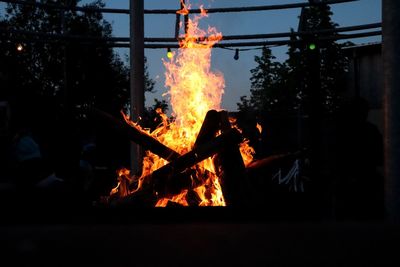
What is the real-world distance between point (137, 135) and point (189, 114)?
1482mm

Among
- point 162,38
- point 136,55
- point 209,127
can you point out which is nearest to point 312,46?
point 162,38

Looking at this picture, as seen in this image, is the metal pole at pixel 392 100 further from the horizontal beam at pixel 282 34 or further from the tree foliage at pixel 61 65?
the tree foliage at pixel 61 65

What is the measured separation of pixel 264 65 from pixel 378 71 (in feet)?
17.7

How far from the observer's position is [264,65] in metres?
26.7

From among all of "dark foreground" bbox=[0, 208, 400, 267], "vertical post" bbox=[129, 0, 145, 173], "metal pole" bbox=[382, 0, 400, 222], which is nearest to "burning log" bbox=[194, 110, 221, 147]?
"metal pole" bbox=[382, 0, 400, 222]

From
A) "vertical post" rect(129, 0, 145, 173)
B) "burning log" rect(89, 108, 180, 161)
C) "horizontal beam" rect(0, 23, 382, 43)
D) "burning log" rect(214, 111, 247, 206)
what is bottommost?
"burning log" rect(214, 111, 247, 206)

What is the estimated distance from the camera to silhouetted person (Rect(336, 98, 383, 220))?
5.23m

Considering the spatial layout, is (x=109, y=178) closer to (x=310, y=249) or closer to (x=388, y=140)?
(x=388, y=140)

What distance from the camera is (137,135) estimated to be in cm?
584

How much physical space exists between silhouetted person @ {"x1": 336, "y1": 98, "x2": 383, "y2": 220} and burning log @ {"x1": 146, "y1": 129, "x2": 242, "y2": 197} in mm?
1200

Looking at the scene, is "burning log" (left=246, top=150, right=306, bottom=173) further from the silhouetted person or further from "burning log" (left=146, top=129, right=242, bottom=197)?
"burning log" (left=146, top=129, right=242, bottom=197)

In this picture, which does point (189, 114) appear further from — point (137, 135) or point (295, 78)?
point (295, 78)

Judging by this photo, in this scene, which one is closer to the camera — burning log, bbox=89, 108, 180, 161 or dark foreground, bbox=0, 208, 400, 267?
dark foreground, bbox=0, 208, 400, 267

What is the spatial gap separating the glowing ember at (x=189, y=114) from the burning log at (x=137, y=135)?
0.17 metres
